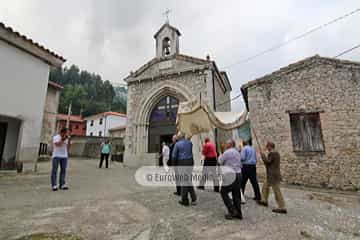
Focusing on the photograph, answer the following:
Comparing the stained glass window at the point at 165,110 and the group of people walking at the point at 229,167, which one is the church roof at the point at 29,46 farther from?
the stained glass window at the point at 165,110

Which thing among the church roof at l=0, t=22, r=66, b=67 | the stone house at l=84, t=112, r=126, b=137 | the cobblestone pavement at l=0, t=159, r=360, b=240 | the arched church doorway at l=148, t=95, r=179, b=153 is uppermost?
the stone house at l=84, t=112, r=126, b=137

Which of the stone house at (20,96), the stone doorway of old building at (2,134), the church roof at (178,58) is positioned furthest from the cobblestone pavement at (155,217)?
the church roof at (178,58)

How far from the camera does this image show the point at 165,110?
13641 mm

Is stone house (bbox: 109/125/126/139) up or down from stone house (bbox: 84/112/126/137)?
down

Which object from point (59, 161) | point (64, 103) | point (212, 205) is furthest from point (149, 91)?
point (64, 103)

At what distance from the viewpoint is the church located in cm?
1280

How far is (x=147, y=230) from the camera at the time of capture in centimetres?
281

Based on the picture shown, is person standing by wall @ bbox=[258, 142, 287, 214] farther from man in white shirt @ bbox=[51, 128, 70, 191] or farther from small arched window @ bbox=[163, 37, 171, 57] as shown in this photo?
small arched window @ bbox=[163, 37, 171, 57]

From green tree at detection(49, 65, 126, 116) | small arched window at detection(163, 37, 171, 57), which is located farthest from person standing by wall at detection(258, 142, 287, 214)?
green tree at detection(49, 65, 126, 116)

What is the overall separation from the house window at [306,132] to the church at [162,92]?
5.22 meters

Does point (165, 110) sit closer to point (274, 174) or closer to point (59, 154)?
point (59, 154)

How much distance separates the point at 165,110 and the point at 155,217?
34.7 ft

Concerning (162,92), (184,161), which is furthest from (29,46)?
(162,92)

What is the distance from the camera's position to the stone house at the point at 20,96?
21.1ft
